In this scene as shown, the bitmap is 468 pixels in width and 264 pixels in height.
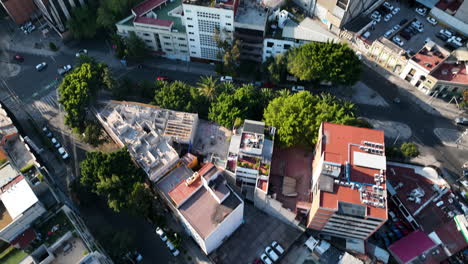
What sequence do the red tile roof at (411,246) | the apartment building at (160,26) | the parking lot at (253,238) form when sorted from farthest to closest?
1. the apartment building at (160,26)
2. the red tile roof at (411,246)
3. the parking lot at (253,238)

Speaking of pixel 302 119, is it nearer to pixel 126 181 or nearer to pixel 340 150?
pixel 340 150

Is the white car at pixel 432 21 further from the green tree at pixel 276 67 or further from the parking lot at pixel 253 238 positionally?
the parking lot at pixel 253 238

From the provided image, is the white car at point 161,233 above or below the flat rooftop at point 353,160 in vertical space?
below

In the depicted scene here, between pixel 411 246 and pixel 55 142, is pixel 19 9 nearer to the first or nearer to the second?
pixel 55 142

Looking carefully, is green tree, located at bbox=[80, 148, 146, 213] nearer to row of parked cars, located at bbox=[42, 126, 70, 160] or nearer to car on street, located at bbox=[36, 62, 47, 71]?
row of parked cars, located at bbox=[42, 126, 70, 160]

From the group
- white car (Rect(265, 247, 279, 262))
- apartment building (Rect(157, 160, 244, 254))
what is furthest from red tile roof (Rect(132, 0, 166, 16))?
white car (Rect(265, 247, 279, 262))

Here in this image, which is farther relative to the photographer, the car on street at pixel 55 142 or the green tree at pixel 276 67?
the green tree at pixel 276 67

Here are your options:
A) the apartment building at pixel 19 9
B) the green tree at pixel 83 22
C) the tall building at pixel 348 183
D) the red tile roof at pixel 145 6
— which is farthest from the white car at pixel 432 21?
the apartment building at pixel 19 9

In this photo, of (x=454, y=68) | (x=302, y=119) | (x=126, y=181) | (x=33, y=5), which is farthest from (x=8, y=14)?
(x=454, y=68)

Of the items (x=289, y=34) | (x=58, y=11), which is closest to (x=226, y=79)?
(x=289, y=34)
